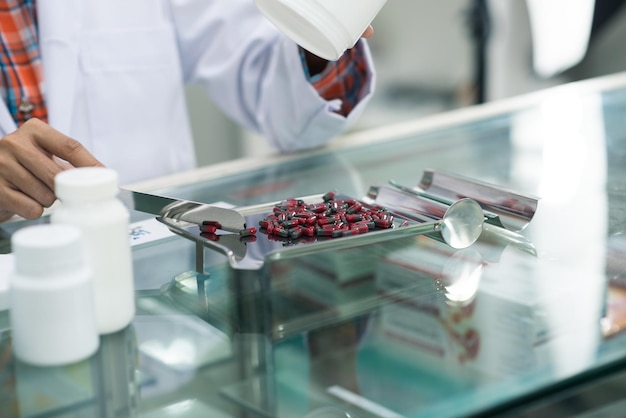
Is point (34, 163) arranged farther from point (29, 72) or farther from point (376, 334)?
point (29, 72)

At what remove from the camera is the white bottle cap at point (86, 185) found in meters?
0.54

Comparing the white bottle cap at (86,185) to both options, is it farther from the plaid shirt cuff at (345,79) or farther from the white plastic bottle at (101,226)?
the plaid shirt cuff at (345,79)

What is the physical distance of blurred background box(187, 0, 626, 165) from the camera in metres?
2.59

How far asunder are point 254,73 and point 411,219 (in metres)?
0.63

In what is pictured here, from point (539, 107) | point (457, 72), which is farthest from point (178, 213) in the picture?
point (457, 72)

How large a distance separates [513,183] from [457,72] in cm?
199

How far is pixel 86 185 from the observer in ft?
1.78

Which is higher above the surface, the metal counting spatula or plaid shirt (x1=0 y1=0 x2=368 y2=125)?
plaid shirt (x1=0 y1=0 x2=368 y2=125)

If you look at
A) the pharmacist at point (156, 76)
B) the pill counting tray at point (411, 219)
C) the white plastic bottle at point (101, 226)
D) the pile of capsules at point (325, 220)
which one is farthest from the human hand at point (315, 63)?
the white plastic bottle at point (101, 226)

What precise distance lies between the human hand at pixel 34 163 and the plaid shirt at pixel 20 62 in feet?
1.29

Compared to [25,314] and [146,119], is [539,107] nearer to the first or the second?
[146,119]

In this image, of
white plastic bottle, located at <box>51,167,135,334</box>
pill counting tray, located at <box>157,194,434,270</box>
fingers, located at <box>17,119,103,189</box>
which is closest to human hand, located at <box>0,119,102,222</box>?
fingers, located at <box>17,119,103,189</box>

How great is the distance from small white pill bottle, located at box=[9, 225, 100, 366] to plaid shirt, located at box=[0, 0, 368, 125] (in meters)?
0.68

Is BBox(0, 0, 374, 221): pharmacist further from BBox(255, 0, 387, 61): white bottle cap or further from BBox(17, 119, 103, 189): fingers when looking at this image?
BBox(255, 0, 387, 61): white bottle cap
